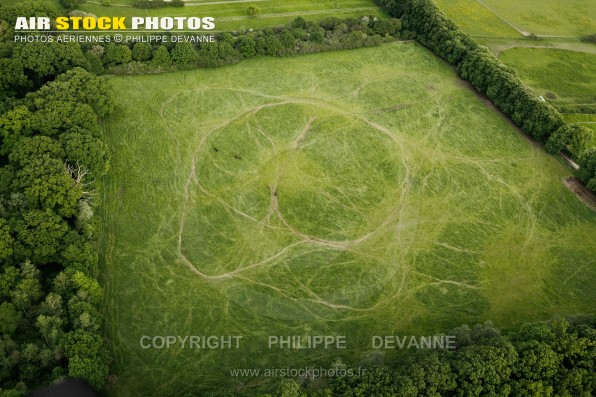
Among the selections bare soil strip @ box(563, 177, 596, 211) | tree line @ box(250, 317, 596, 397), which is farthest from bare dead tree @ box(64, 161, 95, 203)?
bare soil strip @ box(563, 177, 596, 211)

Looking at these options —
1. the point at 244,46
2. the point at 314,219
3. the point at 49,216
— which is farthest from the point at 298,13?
the point at 49,216

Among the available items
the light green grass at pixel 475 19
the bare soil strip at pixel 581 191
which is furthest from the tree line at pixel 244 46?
the bare soil strip at pixel 581 191

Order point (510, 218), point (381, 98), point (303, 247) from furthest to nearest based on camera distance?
point (381, 98) < point (510, 218) < point (303, 247)

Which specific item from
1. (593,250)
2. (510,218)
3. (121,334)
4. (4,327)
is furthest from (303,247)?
(593,250)

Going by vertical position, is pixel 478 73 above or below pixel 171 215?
above

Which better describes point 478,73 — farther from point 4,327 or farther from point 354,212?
point 4,327

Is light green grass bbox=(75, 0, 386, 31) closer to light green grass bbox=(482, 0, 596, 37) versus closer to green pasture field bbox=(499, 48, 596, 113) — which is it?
green pasture field bbox=(499, 48, 596, 113)
